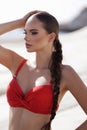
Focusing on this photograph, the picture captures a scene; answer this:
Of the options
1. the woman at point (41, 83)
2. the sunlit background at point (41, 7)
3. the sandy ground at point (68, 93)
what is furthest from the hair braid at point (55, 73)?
the sunlit background at point (41, 7)

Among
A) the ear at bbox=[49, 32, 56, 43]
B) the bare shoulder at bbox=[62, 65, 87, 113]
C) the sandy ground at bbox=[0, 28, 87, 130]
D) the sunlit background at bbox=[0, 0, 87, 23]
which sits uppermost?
the ear at bbox=[49, 32, 56, 43]

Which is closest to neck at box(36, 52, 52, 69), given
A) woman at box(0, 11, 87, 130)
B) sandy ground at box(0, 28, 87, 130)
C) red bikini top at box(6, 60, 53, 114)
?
woman at box(0, 11, 87, 130)

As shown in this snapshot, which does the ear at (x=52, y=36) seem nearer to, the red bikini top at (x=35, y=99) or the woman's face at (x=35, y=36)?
the woman's face at (x=35, y=36)

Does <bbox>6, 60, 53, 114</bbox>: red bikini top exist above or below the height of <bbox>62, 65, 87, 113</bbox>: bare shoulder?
below

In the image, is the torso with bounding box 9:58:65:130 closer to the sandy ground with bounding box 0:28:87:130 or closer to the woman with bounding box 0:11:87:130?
the woman with bounding box 0:11:87:130

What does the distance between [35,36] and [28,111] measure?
249mm

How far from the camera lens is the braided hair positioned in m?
1.34

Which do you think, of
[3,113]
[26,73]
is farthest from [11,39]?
[26,73]

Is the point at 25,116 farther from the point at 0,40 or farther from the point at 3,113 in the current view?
the point at 0,40

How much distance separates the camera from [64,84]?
1.36 m

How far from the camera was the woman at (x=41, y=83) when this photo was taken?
1.34 meters

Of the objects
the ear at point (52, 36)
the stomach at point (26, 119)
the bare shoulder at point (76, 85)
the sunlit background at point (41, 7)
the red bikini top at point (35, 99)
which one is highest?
the ear at point (52, 36)

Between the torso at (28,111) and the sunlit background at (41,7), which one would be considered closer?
the torso at (28,111)

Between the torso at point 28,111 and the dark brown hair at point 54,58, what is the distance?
0.02m
